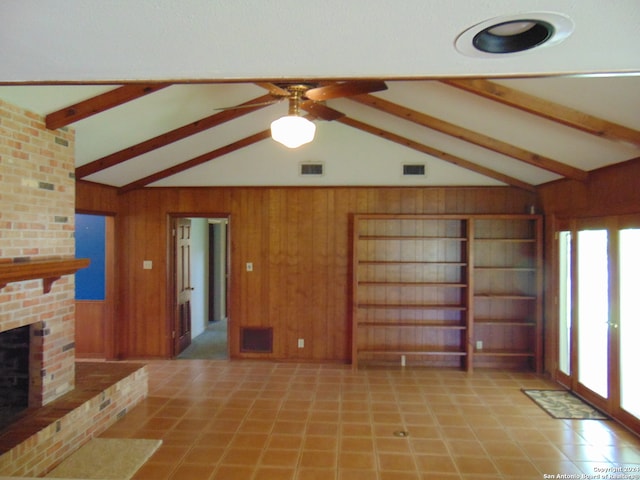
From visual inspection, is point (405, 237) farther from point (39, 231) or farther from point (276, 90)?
point (39, 231)

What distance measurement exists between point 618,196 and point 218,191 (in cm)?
472

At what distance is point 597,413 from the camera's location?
436 cm

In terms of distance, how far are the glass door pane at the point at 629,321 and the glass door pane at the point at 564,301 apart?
1039mm

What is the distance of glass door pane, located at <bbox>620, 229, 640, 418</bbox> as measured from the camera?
3.89 metres

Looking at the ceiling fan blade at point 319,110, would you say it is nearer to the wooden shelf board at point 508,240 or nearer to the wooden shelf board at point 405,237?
the wooden shelf board at point 405,237

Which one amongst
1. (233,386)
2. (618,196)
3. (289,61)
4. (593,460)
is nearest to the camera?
(289,61)

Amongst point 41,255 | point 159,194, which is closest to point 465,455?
point 41,255

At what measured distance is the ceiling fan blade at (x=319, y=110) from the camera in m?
3.60

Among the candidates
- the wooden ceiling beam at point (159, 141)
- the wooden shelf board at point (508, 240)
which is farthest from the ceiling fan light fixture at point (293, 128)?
the wooden shelf board at point (508, 240)

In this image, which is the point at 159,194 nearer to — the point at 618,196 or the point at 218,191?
the point at 218,191

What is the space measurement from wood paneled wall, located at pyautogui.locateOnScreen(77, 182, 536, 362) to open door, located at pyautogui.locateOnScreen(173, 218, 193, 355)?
0.21 m

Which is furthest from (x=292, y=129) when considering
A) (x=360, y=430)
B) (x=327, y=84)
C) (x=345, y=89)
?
(x=360, y=430)

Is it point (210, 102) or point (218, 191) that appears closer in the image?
point (210, 102)

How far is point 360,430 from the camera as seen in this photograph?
13.1ft
